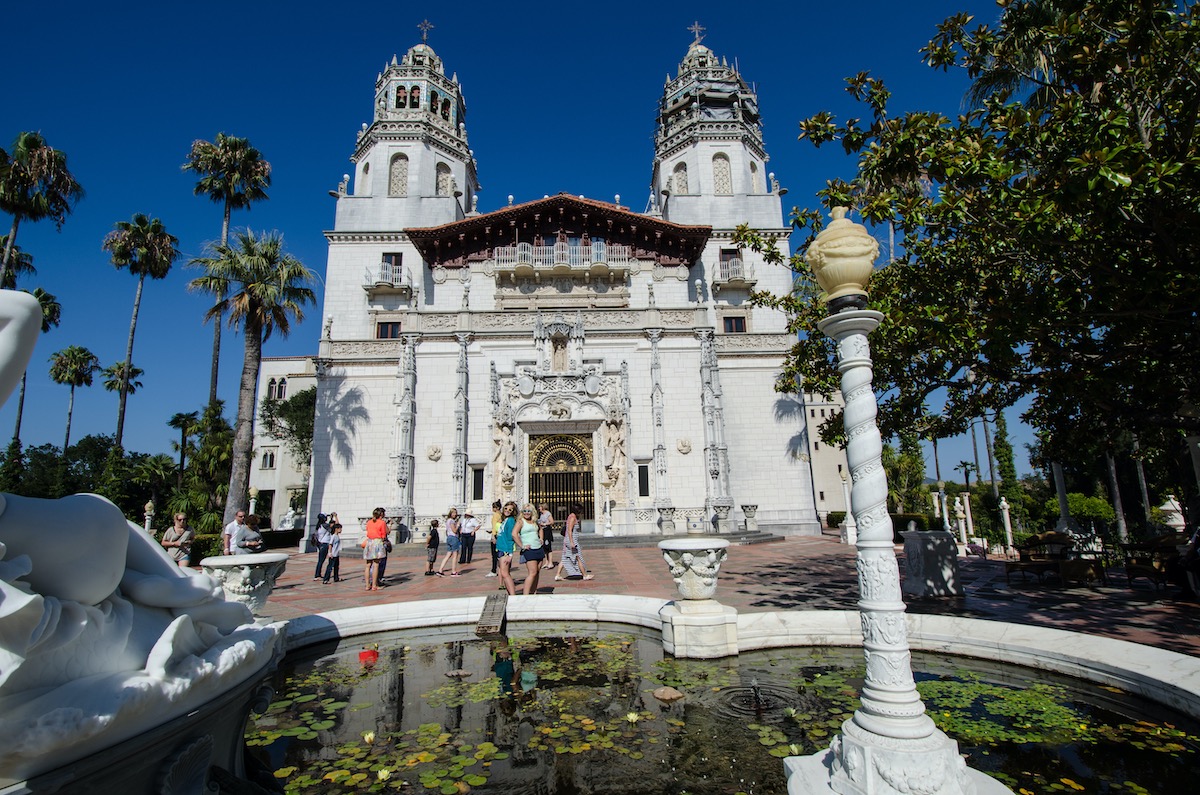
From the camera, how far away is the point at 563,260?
2702cm

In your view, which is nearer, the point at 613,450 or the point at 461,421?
the point at 461,421

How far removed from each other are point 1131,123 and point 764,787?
810 cm

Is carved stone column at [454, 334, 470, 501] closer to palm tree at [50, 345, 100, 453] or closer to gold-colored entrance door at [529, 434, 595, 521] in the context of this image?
gold-colored entrance door at [529, 434, 595, 521]

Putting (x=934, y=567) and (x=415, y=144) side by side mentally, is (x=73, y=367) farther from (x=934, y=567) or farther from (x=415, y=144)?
(x=934, y=567)

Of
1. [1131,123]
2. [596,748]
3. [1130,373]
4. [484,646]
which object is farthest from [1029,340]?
[484,646]

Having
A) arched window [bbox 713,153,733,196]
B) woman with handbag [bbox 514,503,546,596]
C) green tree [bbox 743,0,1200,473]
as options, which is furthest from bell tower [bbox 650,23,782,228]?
woman with handbag [bbox 514,503,546,596]

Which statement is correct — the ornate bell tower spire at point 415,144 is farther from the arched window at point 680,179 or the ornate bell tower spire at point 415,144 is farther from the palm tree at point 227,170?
the arched window at point 680,179

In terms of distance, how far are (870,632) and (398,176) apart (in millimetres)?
32421

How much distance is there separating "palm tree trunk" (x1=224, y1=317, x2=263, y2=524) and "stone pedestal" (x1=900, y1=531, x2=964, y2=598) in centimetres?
1994

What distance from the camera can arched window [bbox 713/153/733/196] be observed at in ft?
99.7

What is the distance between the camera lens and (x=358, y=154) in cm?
3083

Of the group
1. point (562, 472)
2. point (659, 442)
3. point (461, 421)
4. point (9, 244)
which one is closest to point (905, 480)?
point (659, 442)

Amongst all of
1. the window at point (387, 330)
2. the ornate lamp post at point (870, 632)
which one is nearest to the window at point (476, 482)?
the window at point (387, 330)

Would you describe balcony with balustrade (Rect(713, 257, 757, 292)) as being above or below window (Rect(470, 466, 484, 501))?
above
